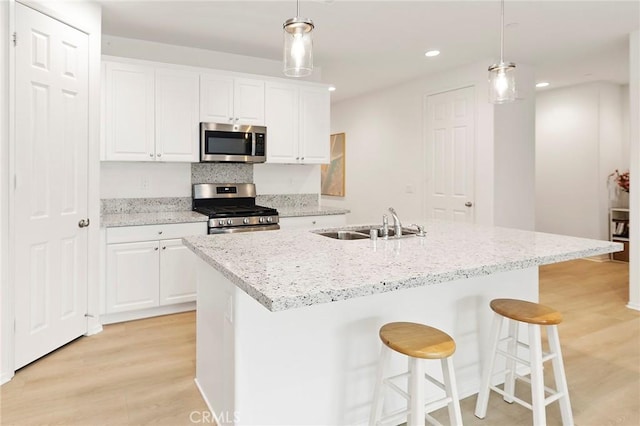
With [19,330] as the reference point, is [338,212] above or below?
above

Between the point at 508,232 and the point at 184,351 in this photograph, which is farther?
the point at 184,351

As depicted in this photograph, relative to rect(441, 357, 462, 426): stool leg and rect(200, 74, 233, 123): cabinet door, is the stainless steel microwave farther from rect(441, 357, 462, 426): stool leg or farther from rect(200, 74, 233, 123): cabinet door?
rect(441, 357, 462, 426): stool leg

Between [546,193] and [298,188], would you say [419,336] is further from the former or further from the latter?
[546,193]

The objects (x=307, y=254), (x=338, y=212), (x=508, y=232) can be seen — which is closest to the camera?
(x=307, y=254)

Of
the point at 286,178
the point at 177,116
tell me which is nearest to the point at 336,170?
the point at 286,178

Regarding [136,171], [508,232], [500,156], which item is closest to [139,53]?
[136,171]

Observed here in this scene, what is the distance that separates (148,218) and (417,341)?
9.03 feet

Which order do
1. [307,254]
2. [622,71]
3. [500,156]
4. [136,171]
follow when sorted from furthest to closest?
[622,71], [500,156], [136,171], [307,254]

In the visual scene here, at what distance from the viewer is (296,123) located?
459cm

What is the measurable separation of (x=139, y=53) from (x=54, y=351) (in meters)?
2.76

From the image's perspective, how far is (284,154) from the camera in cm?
454

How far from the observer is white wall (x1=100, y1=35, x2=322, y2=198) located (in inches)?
156

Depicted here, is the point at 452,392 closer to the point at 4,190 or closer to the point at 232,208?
the point at 4,190

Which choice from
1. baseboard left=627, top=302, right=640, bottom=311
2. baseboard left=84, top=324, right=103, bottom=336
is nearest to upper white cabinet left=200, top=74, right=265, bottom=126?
baseboard left=84, top=324, right=103, bottom=336
